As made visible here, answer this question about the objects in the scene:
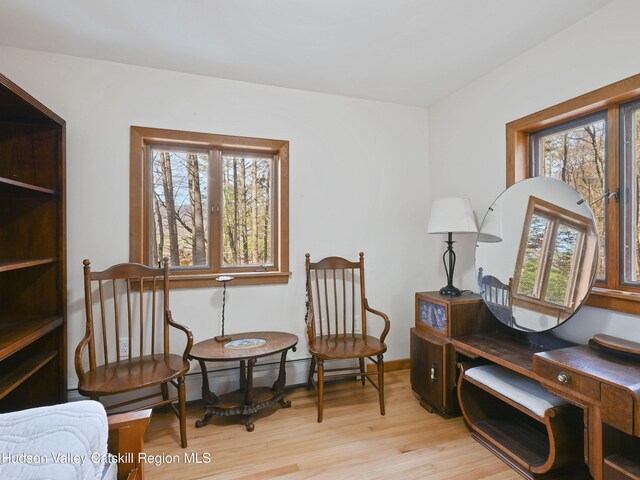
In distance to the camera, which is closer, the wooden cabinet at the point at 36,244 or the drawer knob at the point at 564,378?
the drawer knob at the point at 564,378

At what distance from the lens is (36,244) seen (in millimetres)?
2076

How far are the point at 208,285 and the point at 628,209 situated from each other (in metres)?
2.64

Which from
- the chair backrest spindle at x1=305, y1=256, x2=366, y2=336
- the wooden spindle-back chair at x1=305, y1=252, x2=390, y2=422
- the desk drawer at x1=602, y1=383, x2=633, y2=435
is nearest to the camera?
the desk drawer at x1=602, y1=383, x2=633, y2=435

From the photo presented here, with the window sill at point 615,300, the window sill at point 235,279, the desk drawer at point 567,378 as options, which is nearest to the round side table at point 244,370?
the window sill at point 235,279

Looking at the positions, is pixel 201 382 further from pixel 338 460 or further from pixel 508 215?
pixel 508 215

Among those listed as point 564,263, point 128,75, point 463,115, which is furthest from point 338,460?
point 128,75

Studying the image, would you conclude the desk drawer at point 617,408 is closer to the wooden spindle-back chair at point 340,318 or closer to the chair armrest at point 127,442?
the wooden spindle-back chair at point 340,318

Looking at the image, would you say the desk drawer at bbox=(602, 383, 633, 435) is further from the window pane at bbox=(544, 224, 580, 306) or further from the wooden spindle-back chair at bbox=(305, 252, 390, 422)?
the wooden spindle-back chair at bbox=(305, 252, 390, 422)

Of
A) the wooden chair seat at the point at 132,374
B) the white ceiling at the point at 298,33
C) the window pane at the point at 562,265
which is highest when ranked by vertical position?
the white ceiling at the point at 298,33

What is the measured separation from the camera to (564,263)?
6.15 ft

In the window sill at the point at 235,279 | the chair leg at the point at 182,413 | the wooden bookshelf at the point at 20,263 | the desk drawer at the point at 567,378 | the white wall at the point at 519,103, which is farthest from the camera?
the window sill at the point at 235,279

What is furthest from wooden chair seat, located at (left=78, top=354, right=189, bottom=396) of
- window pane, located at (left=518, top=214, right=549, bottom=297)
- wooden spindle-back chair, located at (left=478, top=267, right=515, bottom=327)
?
window pane, located at (left=518, top=214, right=549, bottom=297)

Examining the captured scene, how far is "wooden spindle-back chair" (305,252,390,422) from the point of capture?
2.31 meters

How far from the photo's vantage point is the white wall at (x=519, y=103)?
1709 millimetres
